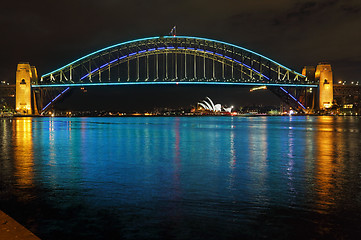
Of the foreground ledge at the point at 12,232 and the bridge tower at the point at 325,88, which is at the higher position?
the bridge tower at the point at 325,88

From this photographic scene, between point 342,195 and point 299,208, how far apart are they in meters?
1.21

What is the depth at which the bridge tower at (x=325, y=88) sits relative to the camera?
85.4m

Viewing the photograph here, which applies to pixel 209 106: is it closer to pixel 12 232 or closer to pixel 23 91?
pixel 23 91

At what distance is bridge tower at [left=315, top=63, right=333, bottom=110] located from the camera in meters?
85.4

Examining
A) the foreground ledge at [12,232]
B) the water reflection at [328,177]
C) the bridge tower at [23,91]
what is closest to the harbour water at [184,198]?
the water reflection at [328,177]

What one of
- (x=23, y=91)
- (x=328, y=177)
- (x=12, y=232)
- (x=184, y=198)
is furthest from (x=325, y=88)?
(x=12, y=232)

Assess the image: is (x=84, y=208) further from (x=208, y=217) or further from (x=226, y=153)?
(x=226, y=153)

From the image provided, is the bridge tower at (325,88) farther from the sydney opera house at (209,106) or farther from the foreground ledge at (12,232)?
the foreground ledge at (12,232)

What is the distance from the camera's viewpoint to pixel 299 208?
5645 mm

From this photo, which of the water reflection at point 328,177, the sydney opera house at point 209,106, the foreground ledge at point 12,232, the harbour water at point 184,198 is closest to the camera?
the foreground ledge at point 12,232

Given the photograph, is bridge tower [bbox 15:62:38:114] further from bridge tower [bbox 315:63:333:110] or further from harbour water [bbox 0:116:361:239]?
harbour water [bbox 0:116:361:239]

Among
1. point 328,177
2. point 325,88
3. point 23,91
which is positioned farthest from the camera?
point 325,88

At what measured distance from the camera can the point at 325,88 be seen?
85.6 m

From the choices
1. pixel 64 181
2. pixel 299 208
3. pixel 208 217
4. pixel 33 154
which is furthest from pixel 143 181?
pixel 33 154
